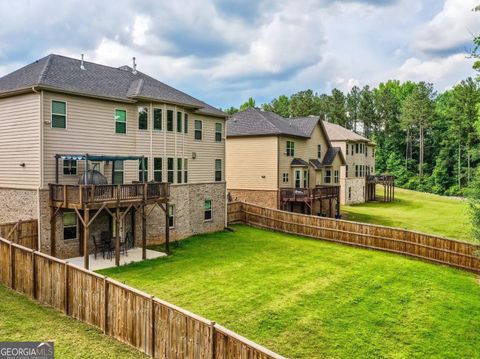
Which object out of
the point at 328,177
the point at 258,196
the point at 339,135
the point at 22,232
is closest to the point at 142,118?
the point at 22,232

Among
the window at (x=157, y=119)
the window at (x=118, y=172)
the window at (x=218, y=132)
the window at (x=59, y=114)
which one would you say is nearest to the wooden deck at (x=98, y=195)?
the window at (x=118, y=172)

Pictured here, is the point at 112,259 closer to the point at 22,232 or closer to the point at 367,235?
the point at 22,232

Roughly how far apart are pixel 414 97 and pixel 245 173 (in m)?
50.1

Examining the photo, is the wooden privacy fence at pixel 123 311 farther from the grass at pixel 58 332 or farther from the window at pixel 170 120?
the window at pixel 170 120

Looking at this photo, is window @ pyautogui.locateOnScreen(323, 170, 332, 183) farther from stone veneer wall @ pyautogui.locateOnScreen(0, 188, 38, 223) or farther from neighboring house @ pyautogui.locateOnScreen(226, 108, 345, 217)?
stone veneer wall @ pyautogui.locateOnScreen(0, 188, 38, 223)

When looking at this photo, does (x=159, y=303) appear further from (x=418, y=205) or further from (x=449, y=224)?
(x=418, y=205)

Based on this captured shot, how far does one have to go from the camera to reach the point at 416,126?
70250 mm

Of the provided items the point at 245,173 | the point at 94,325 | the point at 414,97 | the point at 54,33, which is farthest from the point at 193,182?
the point at 414,97

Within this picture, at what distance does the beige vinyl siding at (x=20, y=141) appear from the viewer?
15969mm

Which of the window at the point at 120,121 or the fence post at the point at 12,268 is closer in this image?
the fence post at the point at 12,268

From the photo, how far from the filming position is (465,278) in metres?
17.5

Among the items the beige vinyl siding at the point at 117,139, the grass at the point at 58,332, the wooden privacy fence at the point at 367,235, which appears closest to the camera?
the grass at the point at 58,332

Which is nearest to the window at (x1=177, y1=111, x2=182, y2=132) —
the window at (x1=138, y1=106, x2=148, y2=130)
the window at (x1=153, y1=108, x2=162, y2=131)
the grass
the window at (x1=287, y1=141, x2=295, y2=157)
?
the window at (x1=153, y1=108, x2=162, y2=131)

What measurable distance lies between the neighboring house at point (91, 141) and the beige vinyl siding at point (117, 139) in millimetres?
45
